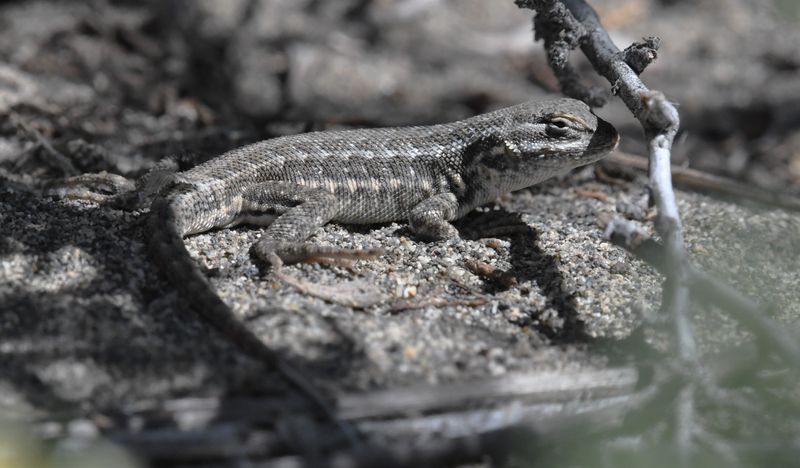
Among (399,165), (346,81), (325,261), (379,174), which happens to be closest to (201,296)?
(325,261)

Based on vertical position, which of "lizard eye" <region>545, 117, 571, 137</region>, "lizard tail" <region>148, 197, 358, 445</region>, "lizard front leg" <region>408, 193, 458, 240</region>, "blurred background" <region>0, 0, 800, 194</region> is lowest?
"lizard tail" <region>148, 197, 358, 445</region>

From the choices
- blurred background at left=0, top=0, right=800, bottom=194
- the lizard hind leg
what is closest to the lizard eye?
the lizard hind leg

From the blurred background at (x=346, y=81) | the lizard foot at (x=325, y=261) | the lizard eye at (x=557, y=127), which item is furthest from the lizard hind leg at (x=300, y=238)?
the lizard eye at (x=557, y=127)

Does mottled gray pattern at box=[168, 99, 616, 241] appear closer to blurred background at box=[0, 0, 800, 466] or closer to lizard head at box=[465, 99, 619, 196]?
lizard head at box=[465, 99, 619, 196]

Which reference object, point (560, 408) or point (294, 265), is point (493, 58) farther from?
point (560, 408)

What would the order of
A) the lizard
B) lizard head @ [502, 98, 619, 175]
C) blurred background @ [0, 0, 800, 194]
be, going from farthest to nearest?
blurred background @ [0, 0, 800, 194]
lizard head @ [502, 98, 619, 175]
the lizard

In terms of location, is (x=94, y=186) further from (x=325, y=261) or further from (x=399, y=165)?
(x=399, y=165)

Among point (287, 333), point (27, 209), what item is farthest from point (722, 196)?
point (27, 209)
